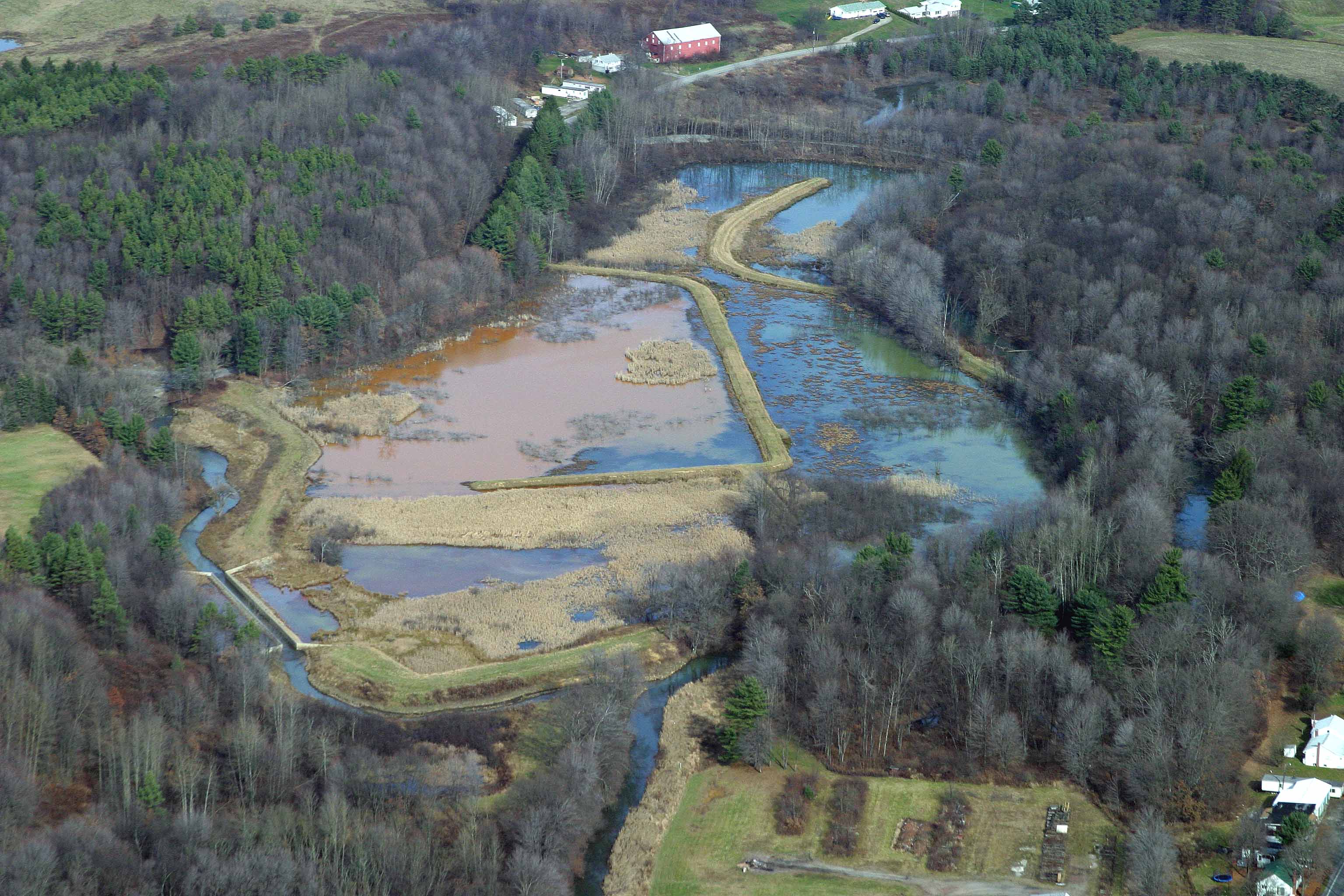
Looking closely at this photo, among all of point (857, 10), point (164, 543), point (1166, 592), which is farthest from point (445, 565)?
point (857, 10)

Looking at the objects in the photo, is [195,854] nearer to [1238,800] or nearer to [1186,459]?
[1238,800]

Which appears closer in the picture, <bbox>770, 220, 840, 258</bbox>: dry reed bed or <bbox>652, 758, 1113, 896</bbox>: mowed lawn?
<bbox>652, 758, 1113, 896</bbox>: mowed lawn

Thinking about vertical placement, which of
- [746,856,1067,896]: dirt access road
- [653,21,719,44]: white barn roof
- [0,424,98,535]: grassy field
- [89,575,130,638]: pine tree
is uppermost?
[653,21,719,44]: white barn roof

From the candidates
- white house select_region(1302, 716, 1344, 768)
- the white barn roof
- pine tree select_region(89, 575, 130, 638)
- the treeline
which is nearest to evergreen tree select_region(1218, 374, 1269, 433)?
white house select_region(1302, 716, 1344, 768)

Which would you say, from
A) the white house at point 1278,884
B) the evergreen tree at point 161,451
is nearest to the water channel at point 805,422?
the evergreen tree at point 161,451

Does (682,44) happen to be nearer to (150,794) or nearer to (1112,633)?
(1112,633)

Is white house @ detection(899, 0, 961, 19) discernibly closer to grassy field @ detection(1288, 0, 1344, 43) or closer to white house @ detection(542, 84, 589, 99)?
grassy field @ detection(1288, 0, 1344, 43)
